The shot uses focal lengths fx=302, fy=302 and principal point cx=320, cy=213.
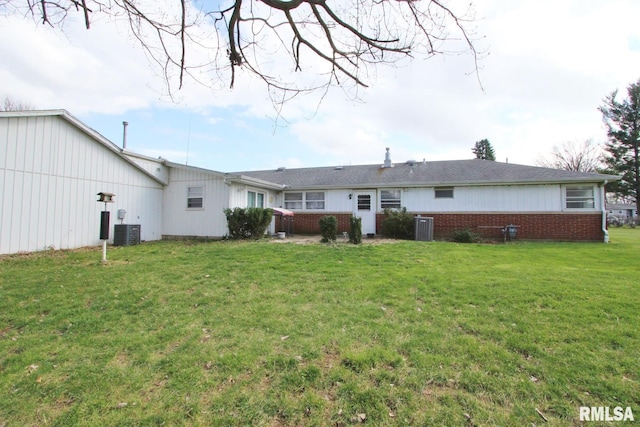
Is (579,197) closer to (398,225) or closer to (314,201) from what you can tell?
(398,225)

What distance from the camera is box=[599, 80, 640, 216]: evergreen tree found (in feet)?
106

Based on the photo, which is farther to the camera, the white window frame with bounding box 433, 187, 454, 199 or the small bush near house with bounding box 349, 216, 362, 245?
the white window frame with bounding box 433, 187, 454, 199

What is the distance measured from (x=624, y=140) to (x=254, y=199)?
134 feet

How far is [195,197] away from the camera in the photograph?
13789mm

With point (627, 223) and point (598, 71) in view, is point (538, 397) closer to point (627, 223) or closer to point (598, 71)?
point (598, 71)

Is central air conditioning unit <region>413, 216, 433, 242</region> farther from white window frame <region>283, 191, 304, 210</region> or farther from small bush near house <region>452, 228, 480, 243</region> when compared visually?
white window frame <region>283, 191, 304, 210</region>

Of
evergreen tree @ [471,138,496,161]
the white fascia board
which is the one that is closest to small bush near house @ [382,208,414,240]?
the white fascia board

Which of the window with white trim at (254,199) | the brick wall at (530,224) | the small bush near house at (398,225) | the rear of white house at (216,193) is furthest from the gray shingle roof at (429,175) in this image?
the window with white trim at (254,199)

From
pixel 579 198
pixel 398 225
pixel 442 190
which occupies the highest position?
pixel 442 190

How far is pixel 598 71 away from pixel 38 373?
39.2ft

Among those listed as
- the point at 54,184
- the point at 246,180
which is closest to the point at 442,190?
the point at 246,180

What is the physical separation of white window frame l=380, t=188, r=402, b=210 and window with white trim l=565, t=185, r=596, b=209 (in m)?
7.21

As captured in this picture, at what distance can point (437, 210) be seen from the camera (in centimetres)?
1509

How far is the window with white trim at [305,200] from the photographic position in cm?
1720
